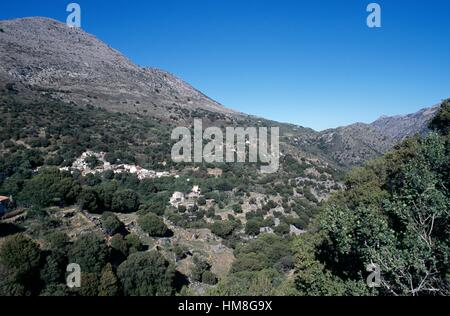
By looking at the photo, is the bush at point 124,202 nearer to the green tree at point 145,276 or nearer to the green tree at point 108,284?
the green tree at point 145,276

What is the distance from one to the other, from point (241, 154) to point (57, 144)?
34580 mm

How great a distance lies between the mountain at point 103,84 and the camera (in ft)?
269

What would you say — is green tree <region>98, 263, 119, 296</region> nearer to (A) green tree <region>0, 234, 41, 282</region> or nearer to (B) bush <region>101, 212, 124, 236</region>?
(A) green tree <region>0, 234, 41, 282</region>

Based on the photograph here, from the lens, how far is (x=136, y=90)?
102 meters

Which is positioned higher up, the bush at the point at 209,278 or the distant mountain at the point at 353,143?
the distant mountain at the point at 353,143

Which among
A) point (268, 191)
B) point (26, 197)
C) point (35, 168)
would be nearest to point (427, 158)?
point (26, 197)

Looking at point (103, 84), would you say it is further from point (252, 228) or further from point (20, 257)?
point (20, 257)

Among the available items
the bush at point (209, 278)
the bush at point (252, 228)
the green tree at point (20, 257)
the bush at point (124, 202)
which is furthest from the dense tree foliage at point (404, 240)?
the bush at point (124, 202)

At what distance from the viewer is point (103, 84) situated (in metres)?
96.8

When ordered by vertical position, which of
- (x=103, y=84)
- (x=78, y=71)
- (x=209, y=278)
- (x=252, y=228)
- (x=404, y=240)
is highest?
(x=78, y=71)

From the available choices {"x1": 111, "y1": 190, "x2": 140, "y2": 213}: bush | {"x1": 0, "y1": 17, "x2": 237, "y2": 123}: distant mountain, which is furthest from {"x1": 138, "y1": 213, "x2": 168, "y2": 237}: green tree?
{"x1": 0, "y1": 17, "x2": 237, "y2": 123}: distant mountain

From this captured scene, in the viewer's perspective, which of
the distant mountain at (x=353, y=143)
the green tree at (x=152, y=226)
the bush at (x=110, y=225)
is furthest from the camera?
the distant mountain at (x=353, y=143)

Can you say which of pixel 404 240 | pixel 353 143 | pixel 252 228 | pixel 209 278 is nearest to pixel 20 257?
pixel 209 278
